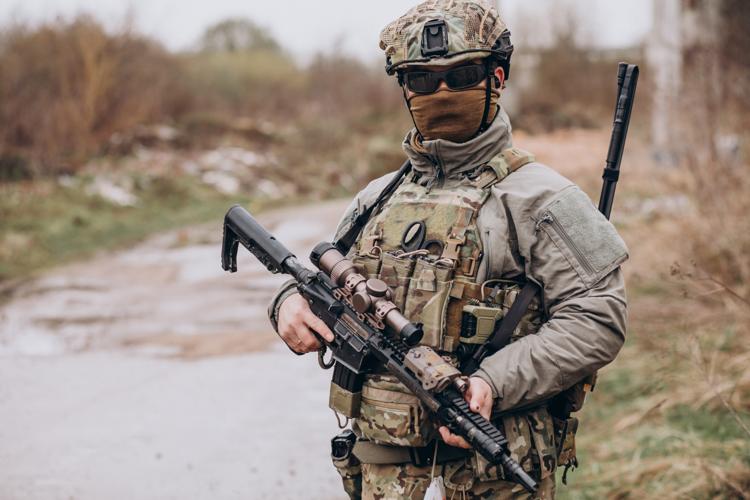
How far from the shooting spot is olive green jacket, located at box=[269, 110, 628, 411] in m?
2.09

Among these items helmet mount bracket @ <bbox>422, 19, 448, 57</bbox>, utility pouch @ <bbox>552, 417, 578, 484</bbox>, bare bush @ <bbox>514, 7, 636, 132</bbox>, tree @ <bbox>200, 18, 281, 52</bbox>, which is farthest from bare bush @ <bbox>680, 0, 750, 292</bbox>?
tree @ <bbox>200, 18, 281, 52</bbox>

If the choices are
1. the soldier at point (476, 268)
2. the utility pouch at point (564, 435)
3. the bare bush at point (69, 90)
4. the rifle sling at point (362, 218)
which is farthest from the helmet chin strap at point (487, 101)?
the bare bush at point (69, 90)

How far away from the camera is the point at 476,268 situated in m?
2.22

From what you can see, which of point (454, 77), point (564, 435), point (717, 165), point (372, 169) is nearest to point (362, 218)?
point (454, 77)

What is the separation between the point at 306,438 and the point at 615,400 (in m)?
2.17

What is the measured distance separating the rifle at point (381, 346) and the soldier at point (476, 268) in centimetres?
5

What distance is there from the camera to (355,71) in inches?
1073

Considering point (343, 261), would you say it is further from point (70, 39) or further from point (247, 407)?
point (70, 39)

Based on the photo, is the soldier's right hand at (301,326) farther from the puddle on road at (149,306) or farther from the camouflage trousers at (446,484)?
the puddle on road at (149,306)

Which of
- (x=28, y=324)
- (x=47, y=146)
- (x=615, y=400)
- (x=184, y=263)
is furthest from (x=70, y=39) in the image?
(x=615, y=400)

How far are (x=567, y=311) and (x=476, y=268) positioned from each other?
263 mm

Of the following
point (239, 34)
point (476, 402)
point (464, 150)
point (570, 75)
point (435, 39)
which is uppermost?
point (435, 39)

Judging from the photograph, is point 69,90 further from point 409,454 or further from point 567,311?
point 567,311

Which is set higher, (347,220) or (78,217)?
(347,220)
